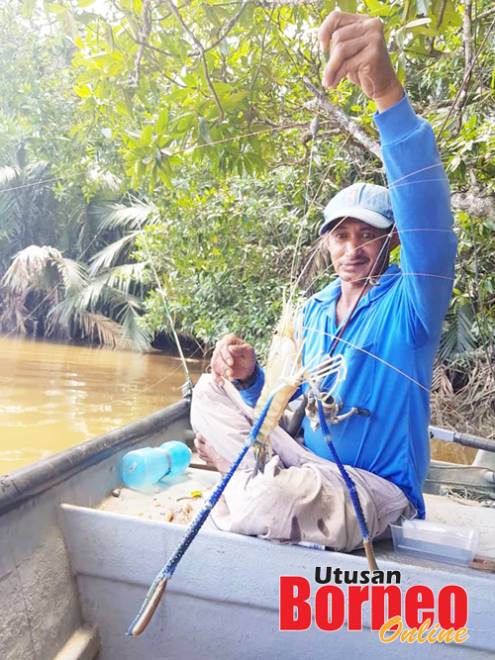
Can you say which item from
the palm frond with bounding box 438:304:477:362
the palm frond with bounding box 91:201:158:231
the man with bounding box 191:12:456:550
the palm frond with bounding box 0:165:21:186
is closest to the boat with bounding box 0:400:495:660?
the man with bounding box 191:12:456:550

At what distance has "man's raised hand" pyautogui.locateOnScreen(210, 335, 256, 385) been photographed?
5.54 feet

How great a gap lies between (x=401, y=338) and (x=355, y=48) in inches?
32.4

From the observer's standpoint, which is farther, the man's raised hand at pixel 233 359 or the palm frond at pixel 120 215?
the palm frond at pixel 120 215

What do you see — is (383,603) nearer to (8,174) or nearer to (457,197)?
(457,197)

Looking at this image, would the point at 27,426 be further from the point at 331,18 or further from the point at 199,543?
the point at 331,18

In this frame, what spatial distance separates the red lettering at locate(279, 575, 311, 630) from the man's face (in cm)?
97

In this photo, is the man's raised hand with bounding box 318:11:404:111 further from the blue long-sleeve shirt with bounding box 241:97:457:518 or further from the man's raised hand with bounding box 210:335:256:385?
the man's raised hand with bounding box 210:335:256:385

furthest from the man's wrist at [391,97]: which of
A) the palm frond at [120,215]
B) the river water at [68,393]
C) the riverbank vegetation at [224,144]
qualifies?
the palm frond at [120,215]

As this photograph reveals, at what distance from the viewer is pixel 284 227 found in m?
5.85

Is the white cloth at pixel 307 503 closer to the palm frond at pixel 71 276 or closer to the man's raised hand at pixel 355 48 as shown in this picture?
the man's raised hand at pixel 355 48

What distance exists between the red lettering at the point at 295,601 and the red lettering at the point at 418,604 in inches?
10.9

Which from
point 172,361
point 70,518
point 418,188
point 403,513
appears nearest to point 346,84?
point 418,188

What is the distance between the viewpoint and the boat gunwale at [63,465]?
63.4 inches

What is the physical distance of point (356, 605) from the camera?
5.05 ft
